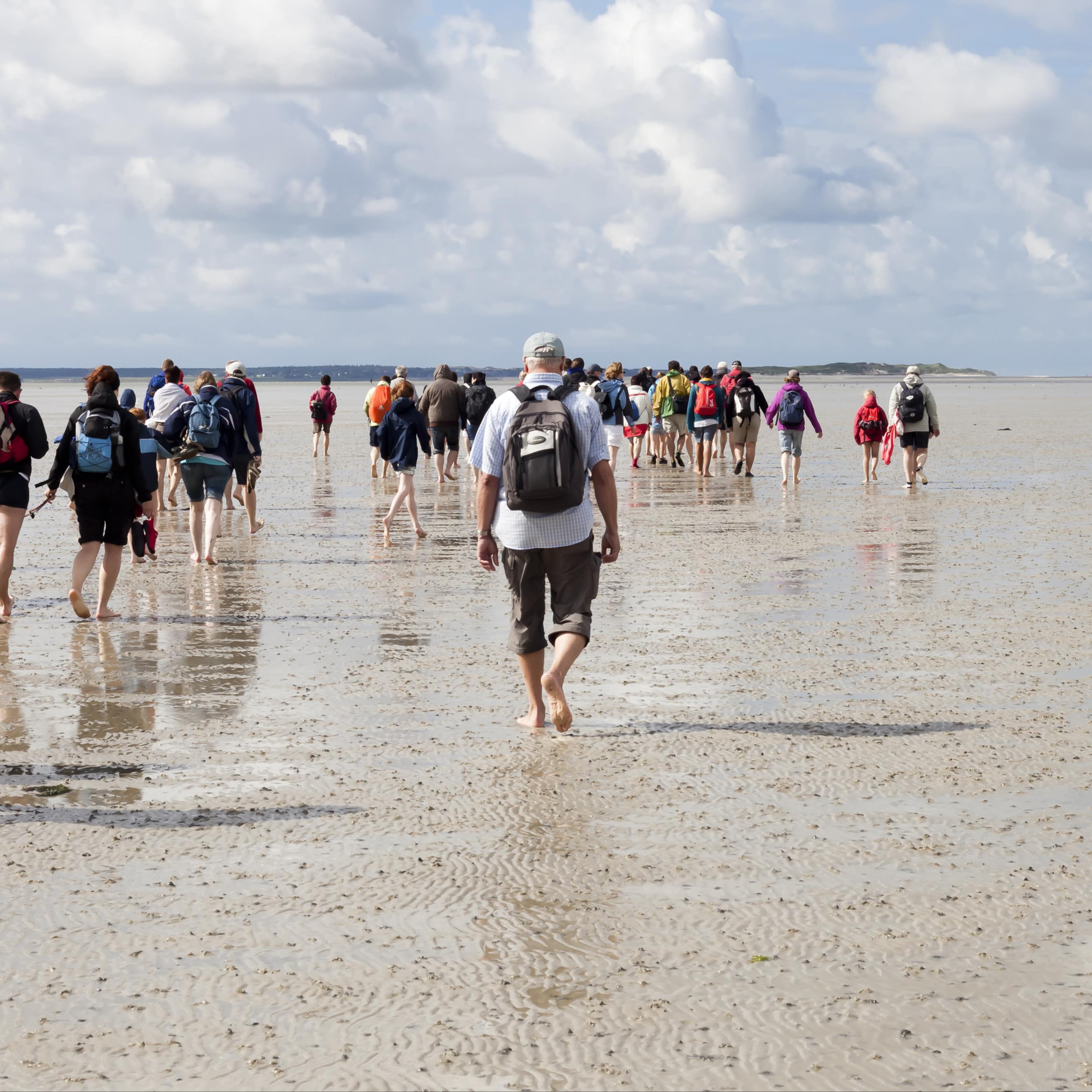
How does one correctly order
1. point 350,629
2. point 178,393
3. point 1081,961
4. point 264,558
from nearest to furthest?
point 1081,961, point 350,629, point 264,558, point 178,393

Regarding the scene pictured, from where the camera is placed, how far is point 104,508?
9.91m

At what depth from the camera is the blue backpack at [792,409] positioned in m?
20.8

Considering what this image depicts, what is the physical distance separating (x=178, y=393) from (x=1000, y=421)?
116ft

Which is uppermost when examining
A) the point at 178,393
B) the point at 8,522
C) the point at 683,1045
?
the point at 178,393

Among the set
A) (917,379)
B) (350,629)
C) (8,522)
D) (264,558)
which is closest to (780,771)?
(350,629)

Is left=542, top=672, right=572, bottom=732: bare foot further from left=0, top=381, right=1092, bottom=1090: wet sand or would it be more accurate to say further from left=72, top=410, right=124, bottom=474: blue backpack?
left=72, top=410, right=124, bottom=474: blue backpack

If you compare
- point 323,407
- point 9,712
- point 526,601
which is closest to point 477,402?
point 323,407

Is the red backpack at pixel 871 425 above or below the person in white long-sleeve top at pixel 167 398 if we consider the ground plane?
below

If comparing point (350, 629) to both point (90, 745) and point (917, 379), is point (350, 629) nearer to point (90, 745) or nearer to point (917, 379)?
point (90, 745)

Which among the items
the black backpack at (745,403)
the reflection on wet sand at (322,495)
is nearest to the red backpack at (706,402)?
the black backpack at (745,403)

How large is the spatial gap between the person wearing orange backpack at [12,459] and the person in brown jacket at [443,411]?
12085mm

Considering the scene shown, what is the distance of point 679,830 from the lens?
5.25 metres

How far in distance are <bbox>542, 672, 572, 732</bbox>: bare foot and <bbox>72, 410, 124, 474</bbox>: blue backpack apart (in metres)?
4.64

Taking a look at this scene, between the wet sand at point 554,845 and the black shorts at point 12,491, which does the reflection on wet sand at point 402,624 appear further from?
the black shorts at point 12,491
